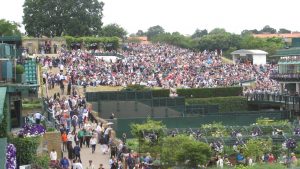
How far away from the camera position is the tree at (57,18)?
10125 cm

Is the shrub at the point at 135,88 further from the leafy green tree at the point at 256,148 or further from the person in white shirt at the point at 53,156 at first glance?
the person in white shirt at the point at 53,156

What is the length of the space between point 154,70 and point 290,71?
45.4 feet

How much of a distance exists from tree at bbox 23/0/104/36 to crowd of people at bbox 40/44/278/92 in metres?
Answer: 17.1

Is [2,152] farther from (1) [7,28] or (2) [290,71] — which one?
(1) [7,28]

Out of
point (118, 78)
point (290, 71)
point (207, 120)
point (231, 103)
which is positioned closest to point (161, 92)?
point (118, 78)

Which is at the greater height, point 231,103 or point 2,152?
point 2,152

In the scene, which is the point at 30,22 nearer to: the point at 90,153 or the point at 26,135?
the point at 90,153

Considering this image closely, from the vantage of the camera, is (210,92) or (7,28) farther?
(7,28)

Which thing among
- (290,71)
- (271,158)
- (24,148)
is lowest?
(271,158)

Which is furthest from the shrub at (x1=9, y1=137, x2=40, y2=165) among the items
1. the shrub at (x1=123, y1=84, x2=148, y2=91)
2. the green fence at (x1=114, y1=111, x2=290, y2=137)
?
the shrub at (x1=123, y1=84, x2=148, y2=91)

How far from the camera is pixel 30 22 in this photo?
102 meters

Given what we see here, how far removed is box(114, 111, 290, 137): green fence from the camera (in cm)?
4458

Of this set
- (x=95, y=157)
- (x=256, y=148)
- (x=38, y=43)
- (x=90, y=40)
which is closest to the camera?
(x=95, y=157)

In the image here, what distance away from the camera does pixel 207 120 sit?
156ft
